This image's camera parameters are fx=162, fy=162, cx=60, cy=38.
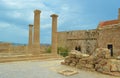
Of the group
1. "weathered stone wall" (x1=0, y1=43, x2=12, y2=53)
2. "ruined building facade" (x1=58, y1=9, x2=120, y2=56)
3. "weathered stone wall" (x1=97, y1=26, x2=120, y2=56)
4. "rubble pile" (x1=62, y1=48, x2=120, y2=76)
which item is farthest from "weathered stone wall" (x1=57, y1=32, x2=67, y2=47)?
"rubble pile" (x1=62, y1=48, x2=120, y2=76)

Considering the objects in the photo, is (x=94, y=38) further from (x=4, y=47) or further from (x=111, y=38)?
(x=4, y=47)

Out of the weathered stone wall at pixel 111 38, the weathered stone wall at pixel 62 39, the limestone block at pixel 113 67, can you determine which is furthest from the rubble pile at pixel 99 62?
the weathered stone wall at pixel 62 39

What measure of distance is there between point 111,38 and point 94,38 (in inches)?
212

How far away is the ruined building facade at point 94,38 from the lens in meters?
24.5

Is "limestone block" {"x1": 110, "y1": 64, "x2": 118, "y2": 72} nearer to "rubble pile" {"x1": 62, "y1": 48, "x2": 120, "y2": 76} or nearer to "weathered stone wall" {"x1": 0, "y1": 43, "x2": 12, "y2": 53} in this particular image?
"rubble pile" {"x1": 62, "y1": 48, "x2": 120, "y2": 76}

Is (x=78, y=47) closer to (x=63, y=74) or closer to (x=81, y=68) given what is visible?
(x=81, y=68)

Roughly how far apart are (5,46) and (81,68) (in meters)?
16.1

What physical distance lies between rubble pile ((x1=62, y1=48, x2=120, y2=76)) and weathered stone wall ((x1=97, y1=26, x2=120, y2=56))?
1357cm

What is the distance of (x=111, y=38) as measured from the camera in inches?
984

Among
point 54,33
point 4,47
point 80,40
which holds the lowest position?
point 4,47

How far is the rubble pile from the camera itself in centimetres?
1016

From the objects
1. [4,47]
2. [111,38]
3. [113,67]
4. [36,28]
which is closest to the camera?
[113,67]

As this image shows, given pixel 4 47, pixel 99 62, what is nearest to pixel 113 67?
pixel 99 62

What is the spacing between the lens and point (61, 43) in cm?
3706
